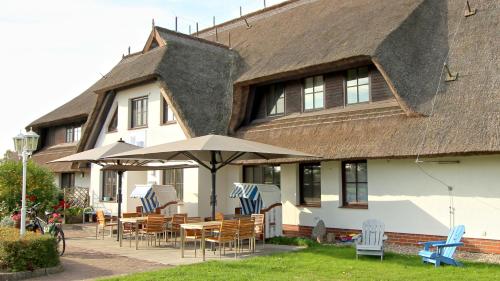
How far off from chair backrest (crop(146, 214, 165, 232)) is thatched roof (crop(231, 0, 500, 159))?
4.21 metres

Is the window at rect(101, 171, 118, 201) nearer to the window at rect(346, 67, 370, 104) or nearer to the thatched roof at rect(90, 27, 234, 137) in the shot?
the thatched roof at rect(90, 27, 234, 137)

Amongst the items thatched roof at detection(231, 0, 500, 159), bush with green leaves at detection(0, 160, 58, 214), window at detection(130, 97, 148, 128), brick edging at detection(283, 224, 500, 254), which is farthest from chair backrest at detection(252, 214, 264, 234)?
bush with green leaves at detection(0, 160, 58, 214)

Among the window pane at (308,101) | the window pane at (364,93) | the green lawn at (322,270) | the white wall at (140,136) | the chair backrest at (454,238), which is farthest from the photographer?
the white wall at (140,136)

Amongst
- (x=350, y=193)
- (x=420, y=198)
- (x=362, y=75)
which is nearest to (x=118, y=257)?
(x=350, y=193)

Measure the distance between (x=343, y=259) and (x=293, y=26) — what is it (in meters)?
10.6

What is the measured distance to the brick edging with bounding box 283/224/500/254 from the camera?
10719mm

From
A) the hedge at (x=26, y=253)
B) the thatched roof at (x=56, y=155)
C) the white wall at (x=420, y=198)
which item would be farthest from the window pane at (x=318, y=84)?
the thatched roof at (x=56, y=155)

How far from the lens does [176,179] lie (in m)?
17.1

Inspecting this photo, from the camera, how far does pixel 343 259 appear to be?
401 inches

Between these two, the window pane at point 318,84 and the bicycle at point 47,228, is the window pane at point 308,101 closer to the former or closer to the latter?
the window pane at point 318,84

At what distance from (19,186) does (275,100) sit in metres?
9.32

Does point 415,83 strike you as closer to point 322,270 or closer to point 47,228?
point 322,270

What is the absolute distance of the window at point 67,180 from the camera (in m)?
23.5

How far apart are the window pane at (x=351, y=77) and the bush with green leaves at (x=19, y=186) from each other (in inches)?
422
